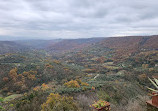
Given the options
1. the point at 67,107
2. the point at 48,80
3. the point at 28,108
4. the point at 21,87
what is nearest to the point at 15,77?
the point at 21,87

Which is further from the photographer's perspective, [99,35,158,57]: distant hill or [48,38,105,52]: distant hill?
[48,38,105,52]: distant hill

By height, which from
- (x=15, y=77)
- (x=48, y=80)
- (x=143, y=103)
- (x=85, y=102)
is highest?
(x=143, y=103)

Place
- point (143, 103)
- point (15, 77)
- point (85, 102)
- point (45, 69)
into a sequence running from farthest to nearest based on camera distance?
point (45, 69) → point (15, 77) → point (85, 102) → point (143, 103)

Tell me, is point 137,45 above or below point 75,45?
above

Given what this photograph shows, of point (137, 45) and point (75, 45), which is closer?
point (137, 45)

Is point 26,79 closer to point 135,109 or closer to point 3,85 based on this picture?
point 3,85

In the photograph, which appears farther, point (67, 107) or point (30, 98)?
point (30, 98)

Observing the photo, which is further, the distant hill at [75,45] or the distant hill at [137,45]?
the distant hill at [75,45]

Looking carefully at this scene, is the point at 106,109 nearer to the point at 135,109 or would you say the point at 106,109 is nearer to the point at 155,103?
the point at 135,109

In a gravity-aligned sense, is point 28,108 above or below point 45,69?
above

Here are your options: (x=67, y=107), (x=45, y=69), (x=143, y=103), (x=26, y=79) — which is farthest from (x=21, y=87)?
(x=143, y=103)

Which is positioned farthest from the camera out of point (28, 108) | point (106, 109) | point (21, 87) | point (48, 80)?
point (48, 80)
